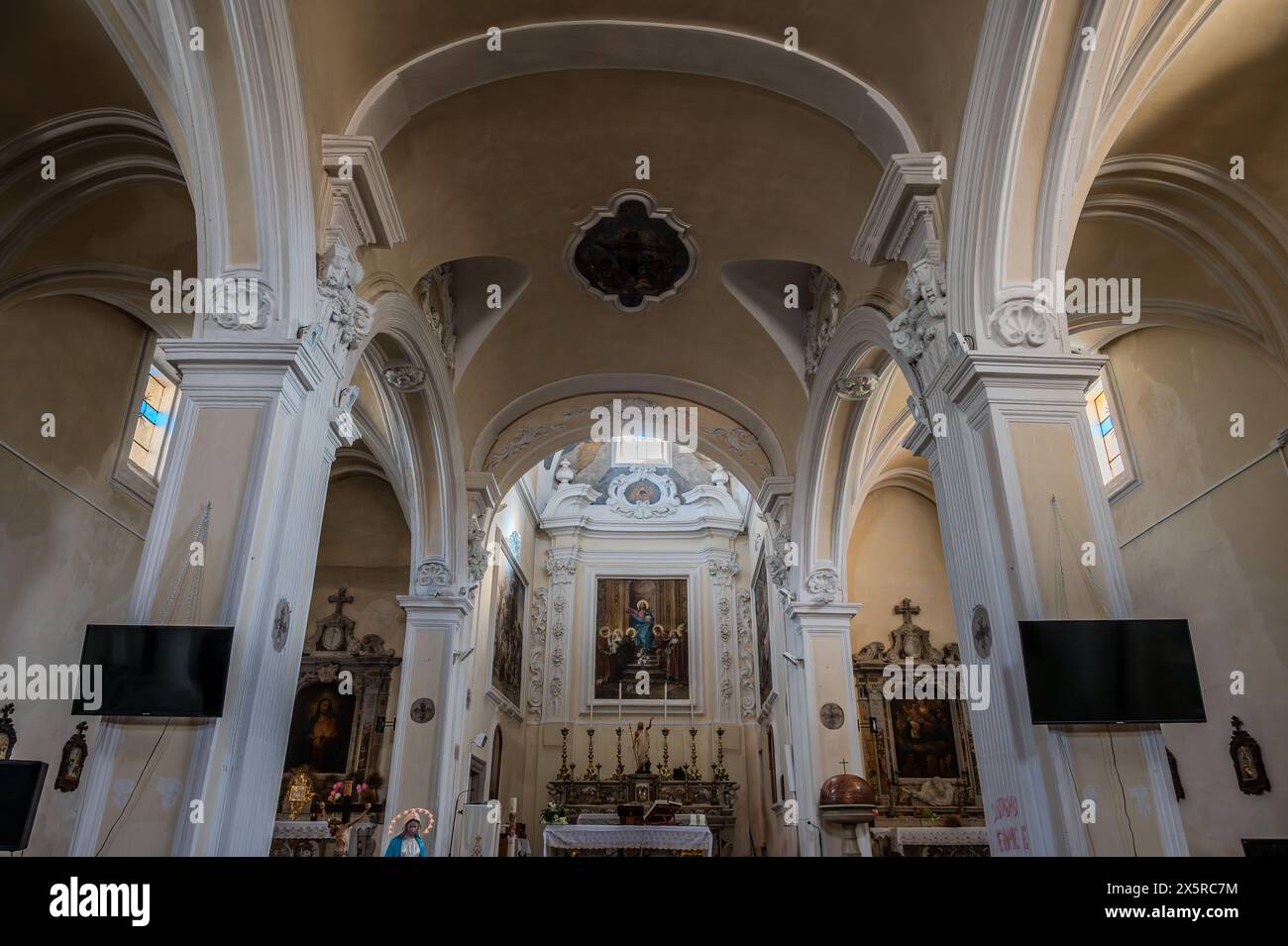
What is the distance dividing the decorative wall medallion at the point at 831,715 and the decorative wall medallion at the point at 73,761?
855 cm

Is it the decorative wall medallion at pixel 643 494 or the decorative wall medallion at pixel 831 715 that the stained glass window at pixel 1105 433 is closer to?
the decorative wall medallion at pixel 831 715

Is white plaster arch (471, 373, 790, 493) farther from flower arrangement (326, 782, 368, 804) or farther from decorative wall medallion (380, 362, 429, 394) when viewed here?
flower arrangement (326, 782, 368, 804)

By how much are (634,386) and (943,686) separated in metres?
6.88

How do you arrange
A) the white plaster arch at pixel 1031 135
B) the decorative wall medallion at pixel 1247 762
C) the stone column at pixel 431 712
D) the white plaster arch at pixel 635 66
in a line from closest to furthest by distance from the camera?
the white plaster arch at pixel 1031 135 → the white plaster arch at pixel 635 66 → the decorative wall medallion at pixel 1247 762 → the stone column at pixel 431 712

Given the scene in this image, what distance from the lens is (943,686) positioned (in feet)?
45.9

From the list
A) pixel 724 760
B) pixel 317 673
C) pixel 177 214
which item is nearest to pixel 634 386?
pixel 177 214

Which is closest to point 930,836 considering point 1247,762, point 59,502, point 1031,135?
point 1247,762

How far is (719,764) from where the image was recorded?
18.7m

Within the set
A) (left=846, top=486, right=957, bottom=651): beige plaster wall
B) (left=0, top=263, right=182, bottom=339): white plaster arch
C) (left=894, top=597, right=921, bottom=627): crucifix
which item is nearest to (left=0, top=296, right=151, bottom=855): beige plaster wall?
(left=0, top=263, right=182, bottom=339): white plaster arch

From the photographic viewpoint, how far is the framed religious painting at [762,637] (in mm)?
16062

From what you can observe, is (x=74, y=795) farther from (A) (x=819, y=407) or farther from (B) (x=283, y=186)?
(A) (x=819, y=407)

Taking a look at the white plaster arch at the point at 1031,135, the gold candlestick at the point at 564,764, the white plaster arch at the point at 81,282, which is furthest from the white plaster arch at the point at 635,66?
the gold candlestick at the point at 564,764

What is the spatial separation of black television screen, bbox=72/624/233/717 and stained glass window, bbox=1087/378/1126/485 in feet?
35.9

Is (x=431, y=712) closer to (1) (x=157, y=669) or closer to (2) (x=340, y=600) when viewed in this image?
(2) (x=340, y=600)
